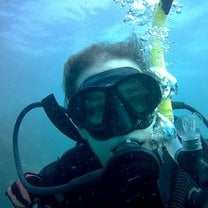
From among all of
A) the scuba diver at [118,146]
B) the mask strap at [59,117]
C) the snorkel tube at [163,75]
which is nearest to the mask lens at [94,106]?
the scuba diver at [118,146]

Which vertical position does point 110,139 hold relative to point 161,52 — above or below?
below

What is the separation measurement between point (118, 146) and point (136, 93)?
695 mm

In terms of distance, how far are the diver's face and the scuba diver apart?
0.4 inches

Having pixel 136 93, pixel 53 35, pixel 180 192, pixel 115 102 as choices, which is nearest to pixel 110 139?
pixel 115 102

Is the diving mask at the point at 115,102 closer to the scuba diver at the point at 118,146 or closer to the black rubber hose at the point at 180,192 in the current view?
the scuba diver at the point at 118,146

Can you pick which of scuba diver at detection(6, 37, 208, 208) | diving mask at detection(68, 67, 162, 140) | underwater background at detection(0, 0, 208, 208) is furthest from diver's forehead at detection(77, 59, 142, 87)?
underwater background at detection(0, 0, 208, 208)

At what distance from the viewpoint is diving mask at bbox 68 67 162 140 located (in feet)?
11.5

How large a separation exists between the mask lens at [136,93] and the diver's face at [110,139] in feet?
0.79

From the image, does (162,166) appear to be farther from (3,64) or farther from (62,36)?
(3,64)

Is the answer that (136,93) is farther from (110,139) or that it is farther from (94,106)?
(110,139)

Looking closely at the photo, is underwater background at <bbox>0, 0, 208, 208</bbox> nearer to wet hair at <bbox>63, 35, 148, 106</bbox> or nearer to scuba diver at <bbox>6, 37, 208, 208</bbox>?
wet hair at <bbox>63, 35, 148, 106</bbox>

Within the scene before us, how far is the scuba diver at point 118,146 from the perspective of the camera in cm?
300

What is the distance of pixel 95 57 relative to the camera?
163 inches

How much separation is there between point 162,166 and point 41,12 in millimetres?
17086
